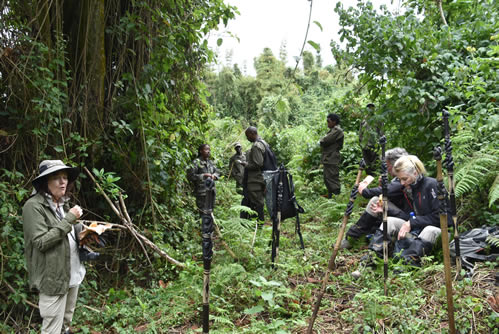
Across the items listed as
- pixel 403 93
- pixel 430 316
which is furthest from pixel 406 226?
pixel 403 93

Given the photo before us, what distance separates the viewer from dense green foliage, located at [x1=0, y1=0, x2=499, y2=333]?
151 inches

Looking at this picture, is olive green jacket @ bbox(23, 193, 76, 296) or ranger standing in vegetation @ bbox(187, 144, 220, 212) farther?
ranger standing in vegetation @ bbox(187, 144, 220, 212)

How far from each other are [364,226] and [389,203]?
1.66 feet

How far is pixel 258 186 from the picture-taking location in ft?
23.1

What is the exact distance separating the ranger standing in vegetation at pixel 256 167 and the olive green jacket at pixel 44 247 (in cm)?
401

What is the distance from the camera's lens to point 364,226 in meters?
5.44

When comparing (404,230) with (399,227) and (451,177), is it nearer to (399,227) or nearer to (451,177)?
(399,227)

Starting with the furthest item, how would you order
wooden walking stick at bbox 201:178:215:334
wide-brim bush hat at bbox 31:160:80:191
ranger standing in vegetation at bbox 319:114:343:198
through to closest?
1. ranger standing in vegetation at bbox 319:114:343:198
2. wide-brim bush hat at bbox 31:160:80:191
3. wooden walking stick at bbox 201:178:215:334

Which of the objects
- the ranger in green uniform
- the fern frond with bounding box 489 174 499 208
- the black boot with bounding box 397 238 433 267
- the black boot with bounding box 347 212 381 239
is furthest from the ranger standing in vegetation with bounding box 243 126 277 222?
the fern frond with bounding box 489 174 499 208

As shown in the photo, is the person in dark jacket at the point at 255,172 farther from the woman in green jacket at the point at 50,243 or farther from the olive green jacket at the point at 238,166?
the woman in green jacket at the point at 50,243

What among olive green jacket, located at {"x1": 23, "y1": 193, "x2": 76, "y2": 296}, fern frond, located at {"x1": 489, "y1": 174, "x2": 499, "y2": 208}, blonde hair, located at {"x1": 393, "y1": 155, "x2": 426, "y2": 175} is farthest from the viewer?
blonde hair, located at {"x1": 393, "y1": 155, "x2": 426, "y2": 175}

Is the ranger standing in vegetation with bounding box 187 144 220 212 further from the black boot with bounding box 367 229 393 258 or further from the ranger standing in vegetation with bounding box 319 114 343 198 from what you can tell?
the black boot with bounding box 367 229 393 258

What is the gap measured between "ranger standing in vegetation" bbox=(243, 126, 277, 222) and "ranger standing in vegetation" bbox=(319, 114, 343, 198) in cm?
226

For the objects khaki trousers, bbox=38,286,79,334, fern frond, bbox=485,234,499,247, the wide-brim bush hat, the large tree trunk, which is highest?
the large tree trunk
